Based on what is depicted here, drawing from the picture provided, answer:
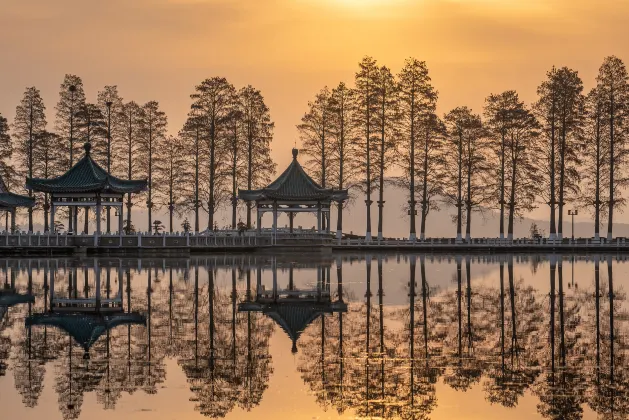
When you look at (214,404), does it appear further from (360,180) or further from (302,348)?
(360,180)

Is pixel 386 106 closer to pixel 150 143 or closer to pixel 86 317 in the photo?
pixel 150 143

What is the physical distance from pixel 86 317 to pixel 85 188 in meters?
45.7

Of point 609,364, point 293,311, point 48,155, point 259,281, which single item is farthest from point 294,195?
point 609,364

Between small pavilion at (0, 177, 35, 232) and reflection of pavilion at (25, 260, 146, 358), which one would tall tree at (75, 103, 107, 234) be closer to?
small pavilion at (0, 177, 35, 232)

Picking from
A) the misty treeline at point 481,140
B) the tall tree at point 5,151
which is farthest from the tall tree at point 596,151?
the tall tree at point 5,151

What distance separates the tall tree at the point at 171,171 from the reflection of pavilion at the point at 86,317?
59.0 metres

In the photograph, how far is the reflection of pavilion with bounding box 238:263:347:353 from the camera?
2970 cm

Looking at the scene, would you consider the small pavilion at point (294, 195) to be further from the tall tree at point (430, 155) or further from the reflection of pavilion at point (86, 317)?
the reflection of pavilion at point (86, 317)

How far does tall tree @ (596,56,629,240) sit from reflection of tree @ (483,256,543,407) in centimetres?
5603

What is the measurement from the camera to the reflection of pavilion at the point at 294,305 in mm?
29700

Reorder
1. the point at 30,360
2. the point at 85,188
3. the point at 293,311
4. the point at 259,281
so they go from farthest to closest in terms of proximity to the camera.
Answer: the point at 85,188, the point at 259,281, the point at 293,311, the point at 30,360

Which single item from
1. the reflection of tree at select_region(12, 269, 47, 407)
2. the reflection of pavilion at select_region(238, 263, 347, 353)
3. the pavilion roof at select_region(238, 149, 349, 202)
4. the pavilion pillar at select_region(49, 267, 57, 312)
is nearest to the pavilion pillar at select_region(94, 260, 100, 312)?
the pavilion pillar at select_region(49, 267, 57, 312)

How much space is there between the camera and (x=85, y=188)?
75.6 meters

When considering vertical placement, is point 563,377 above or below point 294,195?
below
